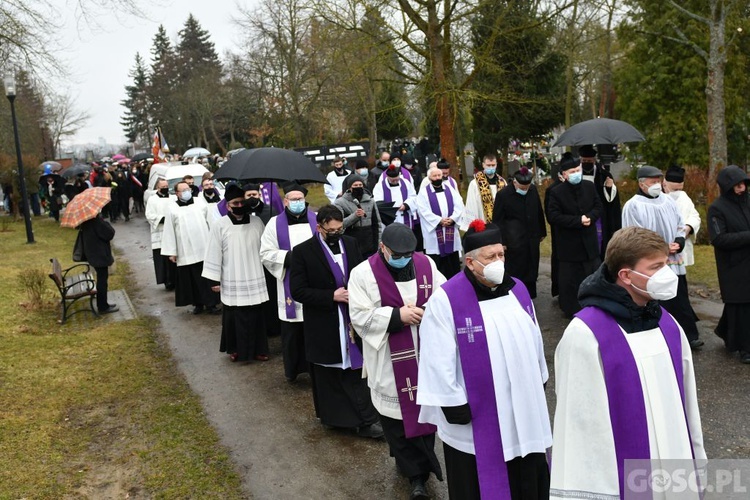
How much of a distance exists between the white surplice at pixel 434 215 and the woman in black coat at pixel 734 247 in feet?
13.7

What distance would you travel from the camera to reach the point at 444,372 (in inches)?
152

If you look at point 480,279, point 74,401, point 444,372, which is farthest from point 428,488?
point 74,401

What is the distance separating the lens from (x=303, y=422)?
21.2ft

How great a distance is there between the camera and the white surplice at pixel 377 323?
4895mm

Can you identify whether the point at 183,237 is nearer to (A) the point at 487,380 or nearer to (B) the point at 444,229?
(B) the point at 444,229

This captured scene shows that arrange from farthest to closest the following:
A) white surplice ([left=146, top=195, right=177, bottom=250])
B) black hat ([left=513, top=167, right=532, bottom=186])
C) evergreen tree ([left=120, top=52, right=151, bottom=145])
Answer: evergreen tree ([left=120, top=52, right=151, bottom=145]), white surplice ([left=146, top=195, right=177, bottom=250]), black hat ([left=513, top=167, right=532, bottom=186])

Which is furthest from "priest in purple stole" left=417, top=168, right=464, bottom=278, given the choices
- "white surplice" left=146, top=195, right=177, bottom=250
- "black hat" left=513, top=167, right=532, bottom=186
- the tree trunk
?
the tree trunk

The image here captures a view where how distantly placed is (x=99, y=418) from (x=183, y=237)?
178 inches

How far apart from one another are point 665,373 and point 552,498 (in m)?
0.71

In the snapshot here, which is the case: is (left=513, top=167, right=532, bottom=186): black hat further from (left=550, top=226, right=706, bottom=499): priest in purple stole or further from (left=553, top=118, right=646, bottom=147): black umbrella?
(left=550, top=226, right=706, bottom=499): priest in purple stole

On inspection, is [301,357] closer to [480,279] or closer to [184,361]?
[184,361]

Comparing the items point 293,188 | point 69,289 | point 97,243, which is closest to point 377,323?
point 293,188

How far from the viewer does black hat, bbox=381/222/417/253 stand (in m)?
4.73

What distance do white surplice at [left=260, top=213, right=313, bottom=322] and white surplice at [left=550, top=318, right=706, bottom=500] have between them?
167 inches
